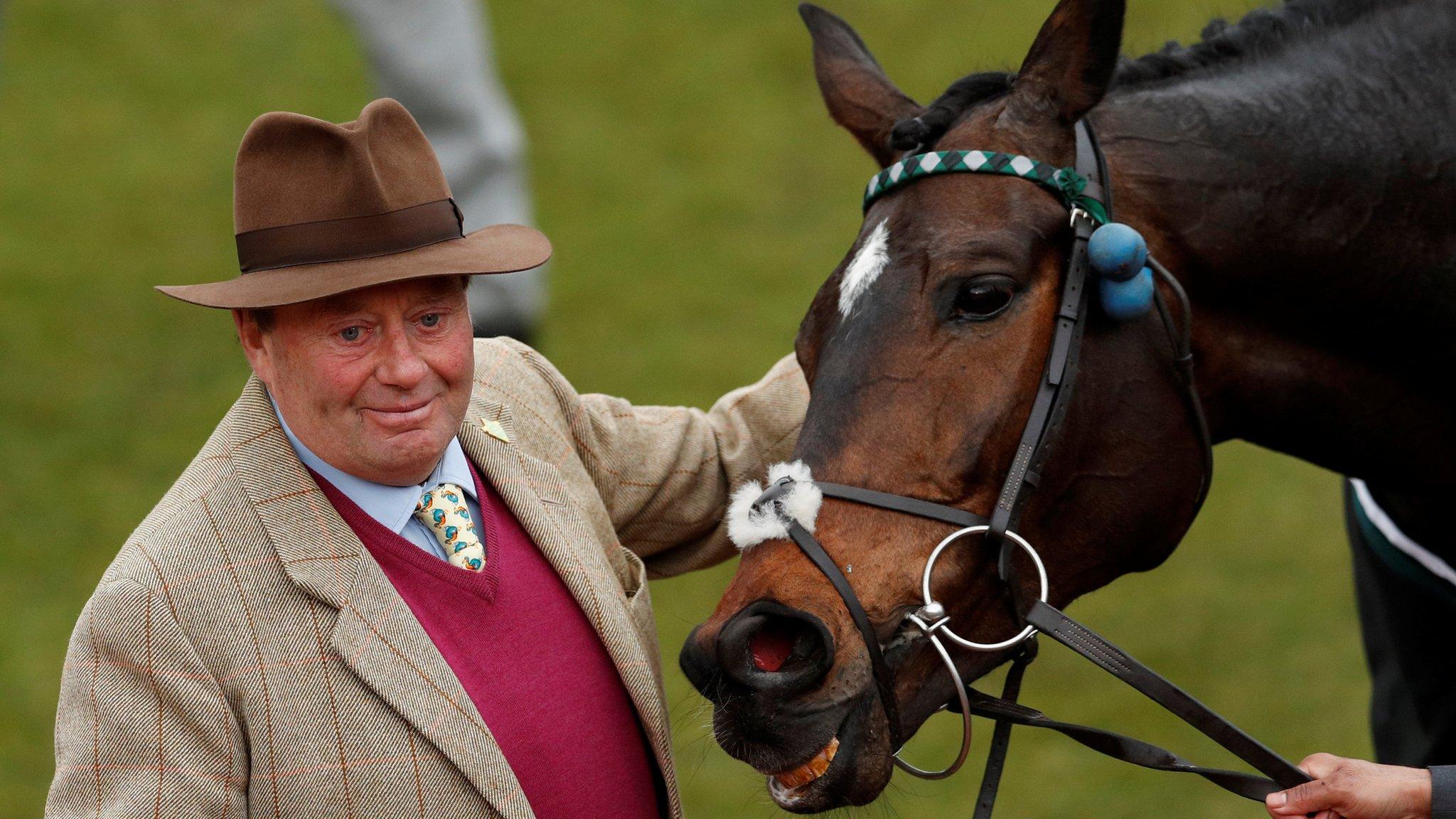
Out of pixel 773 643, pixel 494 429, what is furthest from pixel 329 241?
pixel 773 643

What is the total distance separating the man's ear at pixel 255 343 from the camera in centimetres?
260

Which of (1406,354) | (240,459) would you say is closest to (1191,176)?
(1406,354)

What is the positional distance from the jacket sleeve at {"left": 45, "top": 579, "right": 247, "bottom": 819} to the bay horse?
2.36ft

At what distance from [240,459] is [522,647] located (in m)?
0.54

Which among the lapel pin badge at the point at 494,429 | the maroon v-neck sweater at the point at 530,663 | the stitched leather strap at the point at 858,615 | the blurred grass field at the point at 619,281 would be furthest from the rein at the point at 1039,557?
the lapel pin badge at the point at 494,429

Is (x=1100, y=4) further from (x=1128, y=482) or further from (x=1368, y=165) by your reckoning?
(x=1128, y=482)

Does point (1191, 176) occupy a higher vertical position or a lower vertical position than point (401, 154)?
lower

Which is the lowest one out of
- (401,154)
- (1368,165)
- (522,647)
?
(522,647)

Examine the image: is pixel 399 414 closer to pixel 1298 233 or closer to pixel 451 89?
pixel 1298 233

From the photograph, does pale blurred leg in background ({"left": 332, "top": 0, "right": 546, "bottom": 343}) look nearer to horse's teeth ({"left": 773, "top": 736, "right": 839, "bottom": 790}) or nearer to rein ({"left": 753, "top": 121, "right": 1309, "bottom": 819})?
rein ({"left": 753, "top": 121, "right": 1309, "bottom": 819})

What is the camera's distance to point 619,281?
8773 millimetres

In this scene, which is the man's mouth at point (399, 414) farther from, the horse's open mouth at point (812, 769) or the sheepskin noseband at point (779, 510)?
the horse's open mouth at point (812, 769)

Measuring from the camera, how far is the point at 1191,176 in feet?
9.25

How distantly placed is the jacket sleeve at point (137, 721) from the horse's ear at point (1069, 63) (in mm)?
1592
